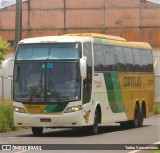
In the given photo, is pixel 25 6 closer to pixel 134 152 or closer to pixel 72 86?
pixel 72 86

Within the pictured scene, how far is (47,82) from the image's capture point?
2184 cm

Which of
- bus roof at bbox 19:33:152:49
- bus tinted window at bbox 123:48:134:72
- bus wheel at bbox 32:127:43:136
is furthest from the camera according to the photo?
bus tinted window at bbox 123:48:134:72

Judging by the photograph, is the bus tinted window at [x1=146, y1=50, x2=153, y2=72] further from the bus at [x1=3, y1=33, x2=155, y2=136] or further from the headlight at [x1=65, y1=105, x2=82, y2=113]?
the headlight at [x1=65, y1=105, x2=82, y2=113]

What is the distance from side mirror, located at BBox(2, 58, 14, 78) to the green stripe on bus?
3.57 meters

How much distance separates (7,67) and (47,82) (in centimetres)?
165

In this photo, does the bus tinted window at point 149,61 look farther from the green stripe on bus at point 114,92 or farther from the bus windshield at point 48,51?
the bus windshield at point 48,51

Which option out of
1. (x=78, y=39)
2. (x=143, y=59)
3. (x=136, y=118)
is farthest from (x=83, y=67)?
(x=143, y=59)

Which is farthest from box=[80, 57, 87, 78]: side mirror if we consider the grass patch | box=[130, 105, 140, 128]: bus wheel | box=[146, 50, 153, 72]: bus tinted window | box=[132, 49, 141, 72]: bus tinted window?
box=[146, 50, 153, 72]: bus tinted window

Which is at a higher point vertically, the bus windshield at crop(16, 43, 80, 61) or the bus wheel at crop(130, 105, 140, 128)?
the bus windshield at crop(16, 43, 80, 61)

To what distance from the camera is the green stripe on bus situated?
971 inches

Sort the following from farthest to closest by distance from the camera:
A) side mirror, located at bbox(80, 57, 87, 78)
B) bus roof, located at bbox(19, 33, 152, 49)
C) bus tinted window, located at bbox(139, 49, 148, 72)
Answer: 1. bus tinted window, located at bbox(139, 49, 148, 72)
2. bus roof, located at bbox(19, 33, 152, 49)
3. side mirror, located at bbox(80, 57, 87, 78)

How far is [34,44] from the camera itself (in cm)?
2258

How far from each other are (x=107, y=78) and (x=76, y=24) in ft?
127

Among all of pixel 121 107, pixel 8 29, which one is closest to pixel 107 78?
pixel 121 107
